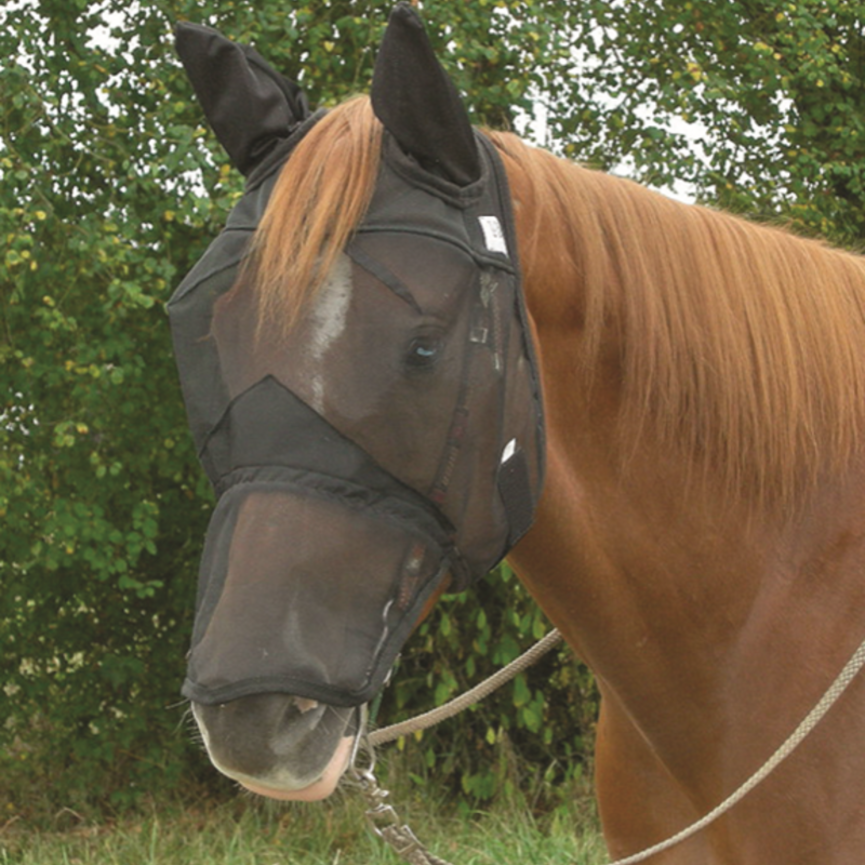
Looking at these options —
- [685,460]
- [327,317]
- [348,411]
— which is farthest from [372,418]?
[685,460]

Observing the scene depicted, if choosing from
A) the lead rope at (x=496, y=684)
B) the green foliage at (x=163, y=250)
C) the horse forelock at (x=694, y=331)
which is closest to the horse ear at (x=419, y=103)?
the horse forelock at (x=694, y=331)

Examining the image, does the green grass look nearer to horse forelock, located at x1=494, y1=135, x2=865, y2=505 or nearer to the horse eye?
horse forelock, located at x1=494, y1=135, x2=865, y2=505

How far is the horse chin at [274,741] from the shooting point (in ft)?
4.93

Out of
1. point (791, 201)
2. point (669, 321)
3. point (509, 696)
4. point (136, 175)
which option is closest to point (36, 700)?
point (509, 696)

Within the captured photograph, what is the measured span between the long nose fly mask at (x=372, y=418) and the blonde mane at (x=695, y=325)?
142 millimetres

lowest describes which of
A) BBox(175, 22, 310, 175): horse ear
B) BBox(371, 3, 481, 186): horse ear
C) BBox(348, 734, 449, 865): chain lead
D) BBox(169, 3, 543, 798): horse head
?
BBox(348, 734, 449, 865): chain lead

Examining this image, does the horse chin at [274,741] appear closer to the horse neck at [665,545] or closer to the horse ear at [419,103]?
the horse neck at [665,545]

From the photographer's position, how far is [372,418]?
157 cm

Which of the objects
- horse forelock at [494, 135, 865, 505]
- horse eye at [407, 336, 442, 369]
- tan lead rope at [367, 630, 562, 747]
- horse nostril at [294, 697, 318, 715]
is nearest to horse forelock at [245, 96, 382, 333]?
horse eye at [407, 336, 442, 369]

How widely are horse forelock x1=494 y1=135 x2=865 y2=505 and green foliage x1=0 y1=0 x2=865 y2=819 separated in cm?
243

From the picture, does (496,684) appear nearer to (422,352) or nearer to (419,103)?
(422,352)

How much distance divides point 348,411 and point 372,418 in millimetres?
34

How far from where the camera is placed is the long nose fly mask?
1.52 meters

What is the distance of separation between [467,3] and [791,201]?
178cm
